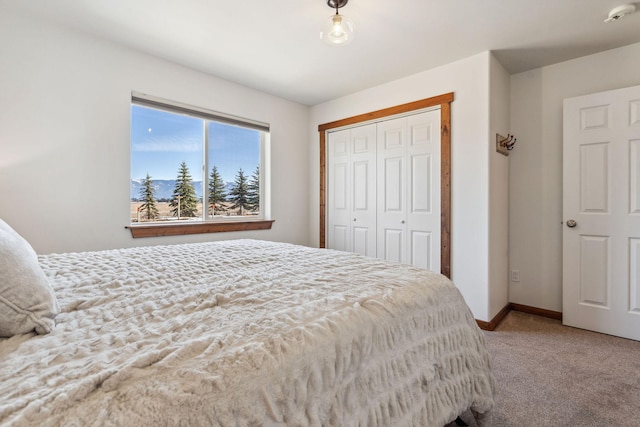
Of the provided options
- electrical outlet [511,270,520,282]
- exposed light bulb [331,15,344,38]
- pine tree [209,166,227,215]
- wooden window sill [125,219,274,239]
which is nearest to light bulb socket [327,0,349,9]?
exposed light bulb [331,15,344,38]

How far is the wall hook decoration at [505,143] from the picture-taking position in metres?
2.82

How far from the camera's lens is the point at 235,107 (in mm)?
3355

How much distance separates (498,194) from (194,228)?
3014 mm

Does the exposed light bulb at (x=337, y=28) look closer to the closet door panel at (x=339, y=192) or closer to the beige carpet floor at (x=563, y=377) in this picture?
the closet door panel at (x=339, y=192)

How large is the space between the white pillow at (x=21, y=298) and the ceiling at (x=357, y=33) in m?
1.95

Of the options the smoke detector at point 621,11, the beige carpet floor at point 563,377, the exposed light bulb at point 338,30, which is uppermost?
the smoke detector at point 621,11

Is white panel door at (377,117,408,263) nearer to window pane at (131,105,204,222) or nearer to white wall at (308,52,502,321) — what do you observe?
white wall at (308,52,502,321)

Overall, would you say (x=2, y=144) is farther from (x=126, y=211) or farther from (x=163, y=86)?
(x=163, y=86)

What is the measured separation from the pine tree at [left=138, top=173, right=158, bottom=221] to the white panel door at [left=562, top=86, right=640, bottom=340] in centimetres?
388

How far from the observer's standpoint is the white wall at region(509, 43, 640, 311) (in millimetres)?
2859

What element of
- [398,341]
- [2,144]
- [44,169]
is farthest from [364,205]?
[2,144]

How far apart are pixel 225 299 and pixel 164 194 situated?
2.37 m

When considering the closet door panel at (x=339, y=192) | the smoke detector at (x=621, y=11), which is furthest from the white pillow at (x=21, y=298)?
the smoke detector at (x=621, y=11)

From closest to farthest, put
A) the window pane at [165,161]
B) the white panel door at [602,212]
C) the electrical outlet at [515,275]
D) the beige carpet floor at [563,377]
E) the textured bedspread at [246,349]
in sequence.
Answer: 1. the textured bedspread at [246,349]
2. the beige carpet floor at [563,377]
3. the white panel door at [602,212]
4. the window pane at [165,161]
5. the electrical outlet at [515,275]
